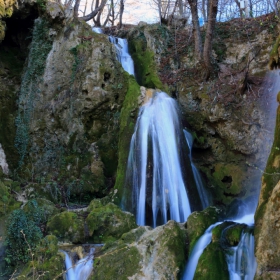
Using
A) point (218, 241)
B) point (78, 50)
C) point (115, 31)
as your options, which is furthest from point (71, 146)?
point (115, 31)

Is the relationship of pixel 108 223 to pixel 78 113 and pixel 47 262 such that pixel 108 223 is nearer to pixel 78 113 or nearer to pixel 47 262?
pixel 47 262

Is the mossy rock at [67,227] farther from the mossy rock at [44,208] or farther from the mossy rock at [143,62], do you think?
the mossy rock at [143,62]

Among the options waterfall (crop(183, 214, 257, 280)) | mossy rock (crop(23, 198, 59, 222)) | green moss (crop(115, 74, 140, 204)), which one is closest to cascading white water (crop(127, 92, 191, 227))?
green moss (crop(115, 74, 140, 204))

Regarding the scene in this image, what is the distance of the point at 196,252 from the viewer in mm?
5508

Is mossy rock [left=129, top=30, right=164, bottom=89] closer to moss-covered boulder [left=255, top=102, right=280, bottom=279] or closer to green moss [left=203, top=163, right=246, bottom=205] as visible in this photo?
green moss [left=203, top=163, right=246, bottom=205]

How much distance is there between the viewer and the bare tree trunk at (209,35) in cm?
954

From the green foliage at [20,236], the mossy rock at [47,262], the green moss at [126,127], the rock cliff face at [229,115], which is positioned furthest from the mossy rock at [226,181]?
the green foliage at [20,236]

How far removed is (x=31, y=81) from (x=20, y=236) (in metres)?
6.10

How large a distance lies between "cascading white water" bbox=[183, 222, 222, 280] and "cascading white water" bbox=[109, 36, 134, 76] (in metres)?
7.05

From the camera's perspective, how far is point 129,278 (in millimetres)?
5324

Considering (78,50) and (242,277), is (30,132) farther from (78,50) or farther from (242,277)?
(242,277)

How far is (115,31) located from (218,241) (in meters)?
11.7

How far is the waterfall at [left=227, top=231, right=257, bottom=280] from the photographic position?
4898mm

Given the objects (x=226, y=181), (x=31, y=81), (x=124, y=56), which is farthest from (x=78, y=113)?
(x=226, y=181)
